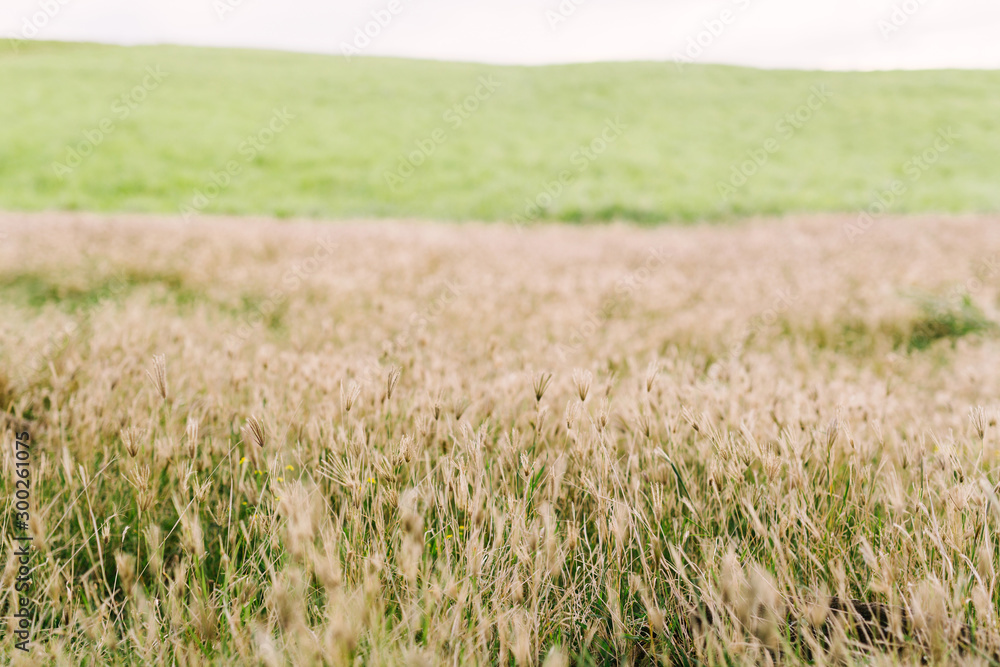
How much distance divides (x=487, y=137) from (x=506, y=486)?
22.7 meters

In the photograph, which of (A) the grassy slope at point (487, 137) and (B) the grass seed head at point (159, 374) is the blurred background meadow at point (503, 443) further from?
(A) the grassy slope at point (487, 137)

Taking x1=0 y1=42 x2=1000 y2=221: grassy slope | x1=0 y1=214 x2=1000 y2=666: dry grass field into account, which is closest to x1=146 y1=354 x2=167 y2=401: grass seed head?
x1=0 y1=214 x2=1000 y2=666: dry grass field

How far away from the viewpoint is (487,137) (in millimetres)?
22781

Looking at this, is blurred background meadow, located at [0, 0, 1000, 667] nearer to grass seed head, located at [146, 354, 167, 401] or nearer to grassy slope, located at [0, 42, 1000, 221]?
grass seed head, located at [146, 354, 167, 401]

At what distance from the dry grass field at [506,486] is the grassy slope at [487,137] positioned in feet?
39.7

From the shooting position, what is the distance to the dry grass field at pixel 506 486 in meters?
1.14

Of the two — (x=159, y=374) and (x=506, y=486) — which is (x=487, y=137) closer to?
(x=159, y=374)

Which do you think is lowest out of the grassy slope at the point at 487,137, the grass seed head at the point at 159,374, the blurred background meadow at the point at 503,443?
the blurred background meadow at the point at 503,443

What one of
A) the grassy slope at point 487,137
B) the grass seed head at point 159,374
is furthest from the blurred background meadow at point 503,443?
the grassy slope at point 487,137

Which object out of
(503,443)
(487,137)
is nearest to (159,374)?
(503,443)

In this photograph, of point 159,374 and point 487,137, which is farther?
point 487,137

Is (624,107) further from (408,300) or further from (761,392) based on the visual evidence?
(761,392)

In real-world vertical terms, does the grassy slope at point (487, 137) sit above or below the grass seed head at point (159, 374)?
above

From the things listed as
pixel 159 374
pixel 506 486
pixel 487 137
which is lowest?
pixel 506 486
